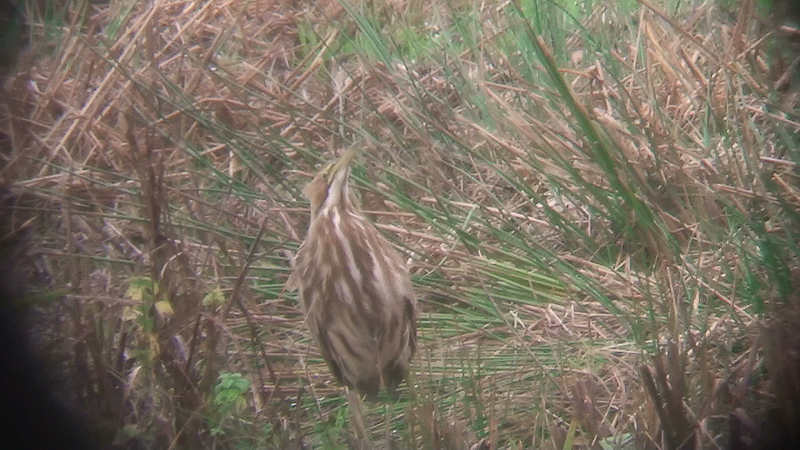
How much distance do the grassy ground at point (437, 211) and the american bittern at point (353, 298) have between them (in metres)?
0.07

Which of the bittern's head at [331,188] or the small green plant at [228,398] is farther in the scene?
the bittern's head at [331,188]

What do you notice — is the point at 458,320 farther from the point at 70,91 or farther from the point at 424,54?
the point at 70,91

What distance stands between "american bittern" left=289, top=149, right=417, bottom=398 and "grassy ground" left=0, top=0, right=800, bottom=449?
2.7 inches

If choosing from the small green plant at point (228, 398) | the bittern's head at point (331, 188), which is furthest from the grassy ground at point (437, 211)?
the bittern's head at point (331, 188)

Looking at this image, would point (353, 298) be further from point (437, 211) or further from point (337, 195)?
point (437, 211)

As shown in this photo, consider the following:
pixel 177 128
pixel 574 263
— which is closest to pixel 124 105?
pixel 177 128

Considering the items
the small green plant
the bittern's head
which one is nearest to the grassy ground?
the small green plant

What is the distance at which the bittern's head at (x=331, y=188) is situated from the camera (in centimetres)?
180

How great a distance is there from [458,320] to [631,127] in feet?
2.05

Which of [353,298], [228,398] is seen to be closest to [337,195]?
[353,298]

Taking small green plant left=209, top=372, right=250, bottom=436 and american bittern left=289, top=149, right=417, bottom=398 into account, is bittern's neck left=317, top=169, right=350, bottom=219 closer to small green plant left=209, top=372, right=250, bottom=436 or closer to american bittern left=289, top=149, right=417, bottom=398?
american bittern left=289, top=149, right=417, bottom=398

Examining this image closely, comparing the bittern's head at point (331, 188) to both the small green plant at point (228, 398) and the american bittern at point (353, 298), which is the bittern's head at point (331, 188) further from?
the small green plant at point (228, 398)

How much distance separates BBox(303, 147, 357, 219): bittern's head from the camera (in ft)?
5.90

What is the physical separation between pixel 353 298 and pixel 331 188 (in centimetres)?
23
